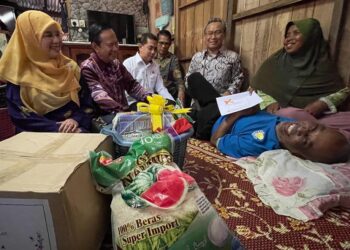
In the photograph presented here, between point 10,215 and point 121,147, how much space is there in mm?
412

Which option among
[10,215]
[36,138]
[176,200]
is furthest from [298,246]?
[36,138]

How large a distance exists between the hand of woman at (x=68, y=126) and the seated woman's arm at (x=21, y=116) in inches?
1.7

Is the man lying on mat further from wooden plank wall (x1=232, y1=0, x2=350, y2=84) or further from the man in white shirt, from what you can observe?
the man in white shirt

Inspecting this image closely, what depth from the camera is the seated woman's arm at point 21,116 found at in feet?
3.43

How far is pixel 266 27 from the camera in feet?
5.92

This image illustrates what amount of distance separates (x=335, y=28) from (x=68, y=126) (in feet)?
5.23

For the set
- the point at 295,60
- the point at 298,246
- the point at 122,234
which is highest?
the point at 295,60

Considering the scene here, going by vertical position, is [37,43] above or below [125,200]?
above

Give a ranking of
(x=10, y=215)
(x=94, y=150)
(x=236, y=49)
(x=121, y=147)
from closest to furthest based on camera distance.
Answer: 1. (x=10, y=215)
2. (x=94, y=150)
3. (x=121, y=147)
4. (x=236, y=49)

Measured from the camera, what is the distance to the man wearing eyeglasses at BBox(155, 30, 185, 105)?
8.02 feet

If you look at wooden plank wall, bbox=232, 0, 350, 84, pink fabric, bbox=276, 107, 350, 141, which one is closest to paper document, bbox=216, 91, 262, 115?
pink fabric, bbox=276, 107, 350, 141

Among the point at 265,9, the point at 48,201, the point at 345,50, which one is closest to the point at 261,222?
the point at 48,201

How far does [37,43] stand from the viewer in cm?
109

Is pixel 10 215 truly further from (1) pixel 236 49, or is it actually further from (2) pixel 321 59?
(1) pixel 236 49
